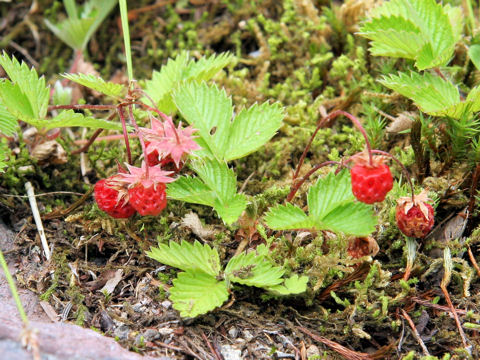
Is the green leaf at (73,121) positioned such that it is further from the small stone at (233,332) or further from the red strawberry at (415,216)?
the red strawberry at (415,216)

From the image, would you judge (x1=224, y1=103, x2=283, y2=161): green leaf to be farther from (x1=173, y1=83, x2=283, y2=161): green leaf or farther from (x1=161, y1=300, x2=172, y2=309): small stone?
(x1=161, y1=300, x2=172, y2=309): small stone

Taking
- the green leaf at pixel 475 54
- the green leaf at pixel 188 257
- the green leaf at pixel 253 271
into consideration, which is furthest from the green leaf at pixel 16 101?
the green leaf at pixel 475 54

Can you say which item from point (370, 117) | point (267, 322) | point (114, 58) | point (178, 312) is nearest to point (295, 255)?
point (267, 322)

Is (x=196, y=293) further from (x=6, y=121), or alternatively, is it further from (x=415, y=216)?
(x=6, y=121)

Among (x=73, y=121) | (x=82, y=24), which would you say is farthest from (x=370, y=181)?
(x=82, y=24)

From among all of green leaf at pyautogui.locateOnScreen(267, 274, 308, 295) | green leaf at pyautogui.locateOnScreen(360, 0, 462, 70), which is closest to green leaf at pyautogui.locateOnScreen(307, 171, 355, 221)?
green leaf at pyautogui.locateOnScreen(267, 274, 308, 295)

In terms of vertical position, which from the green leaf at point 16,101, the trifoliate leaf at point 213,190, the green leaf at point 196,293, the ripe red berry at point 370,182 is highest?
the green leaf at point 16,101

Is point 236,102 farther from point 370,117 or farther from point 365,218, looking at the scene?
point 365,218
